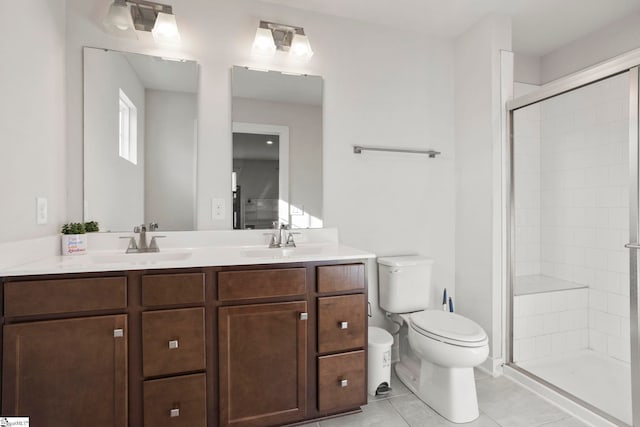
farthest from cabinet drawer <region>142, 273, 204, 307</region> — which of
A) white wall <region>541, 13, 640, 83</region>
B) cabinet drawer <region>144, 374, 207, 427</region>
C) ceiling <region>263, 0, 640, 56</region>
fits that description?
white wall <region>541, 13, 640, 83</region>

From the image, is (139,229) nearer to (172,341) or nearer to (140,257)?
(140,257)

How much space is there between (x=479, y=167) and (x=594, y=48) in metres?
1.41

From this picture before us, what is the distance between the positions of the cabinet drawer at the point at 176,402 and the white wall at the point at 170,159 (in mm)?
886

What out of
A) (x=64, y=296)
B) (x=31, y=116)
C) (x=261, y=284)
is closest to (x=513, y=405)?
(x=261, y=284)

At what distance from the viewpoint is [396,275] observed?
2234 millimetres

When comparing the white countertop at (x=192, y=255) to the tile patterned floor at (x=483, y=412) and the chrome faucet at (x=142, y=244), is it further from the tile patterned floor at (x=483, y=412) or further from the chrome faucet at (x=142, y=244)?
the tile patterned floor at (x=483, y=412)

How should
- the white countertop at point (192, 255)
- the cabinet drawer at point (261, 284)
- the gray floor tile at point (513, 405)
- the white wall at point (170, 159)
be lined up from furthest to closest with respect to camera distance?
the white wall at point (170, 159), the gray floor tile at point (513, 405), the cabinet drawer at point (261, 284), the white countertop at point (192, 255)

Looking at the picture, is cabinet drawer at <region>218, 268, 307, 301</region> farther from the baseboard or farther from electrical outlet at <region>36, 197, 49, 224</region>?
the baseboard

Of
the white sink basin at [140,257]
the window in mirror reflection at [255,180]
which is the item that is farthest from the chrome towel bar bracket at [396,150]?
the white sink basin at [140,257]

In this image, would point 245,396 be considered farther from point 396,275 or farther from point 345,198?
point 345,198

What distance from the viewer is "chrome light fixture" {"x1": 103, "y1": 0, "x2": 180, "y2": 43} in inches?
71.9

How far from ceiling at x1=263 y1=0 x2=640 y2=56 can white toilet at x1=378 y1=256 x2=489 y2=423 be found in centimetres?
170

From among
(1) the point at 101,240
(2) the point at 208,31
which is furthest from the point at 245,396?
(2) the point at 208,31

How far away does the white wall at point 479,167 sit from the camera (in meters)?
2.29
